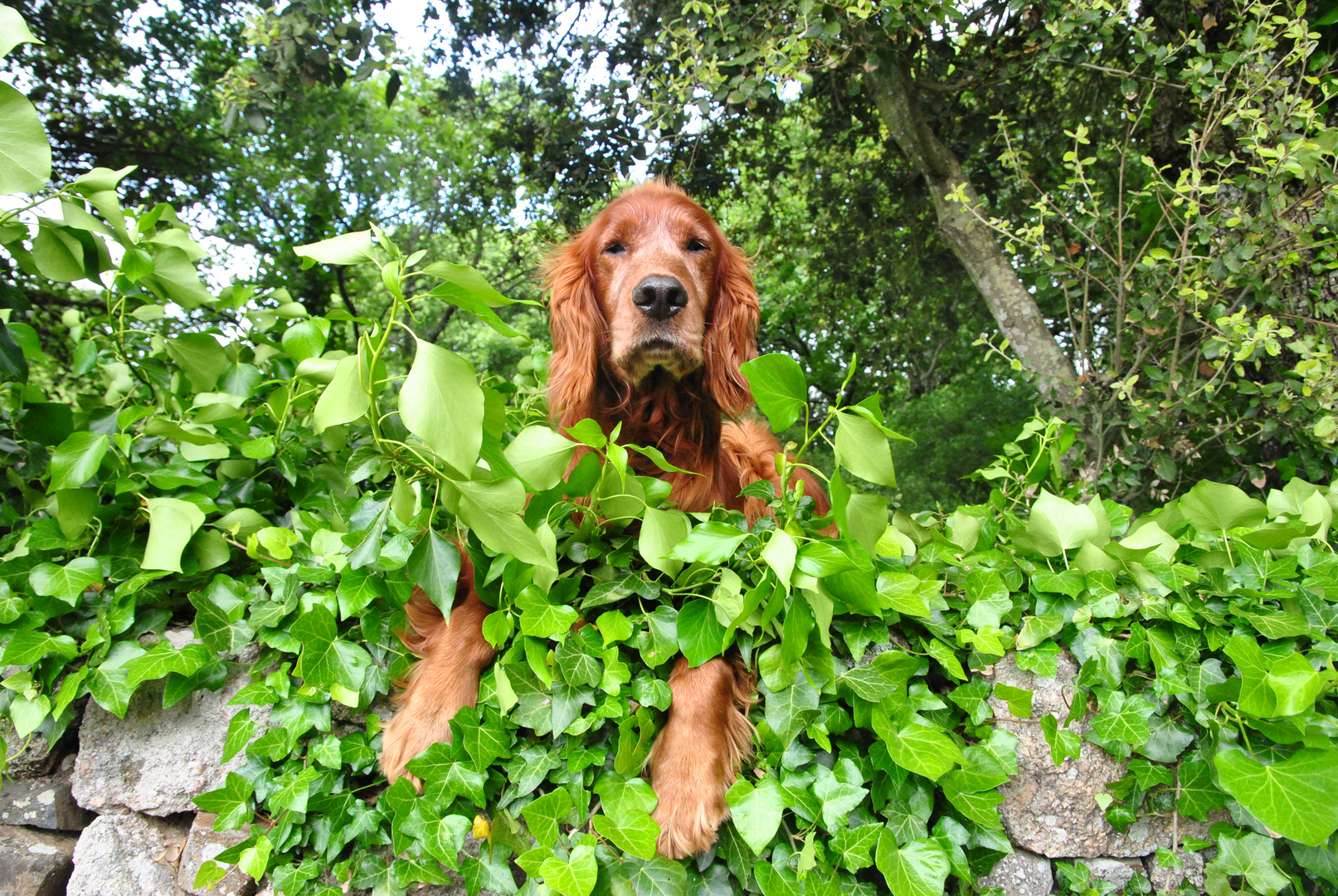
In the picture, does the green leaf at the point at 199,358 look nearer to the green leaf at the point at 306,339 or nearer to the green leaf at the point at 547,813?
the green leaf at the point at 306,339

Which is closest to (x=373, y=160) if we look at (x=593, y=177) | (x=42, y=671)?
(x=593, y=177)

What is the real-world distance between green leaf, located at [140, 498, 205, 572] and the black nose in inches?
40.2

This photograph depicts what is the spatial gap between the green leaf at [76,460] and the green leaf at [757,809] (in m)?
1.38

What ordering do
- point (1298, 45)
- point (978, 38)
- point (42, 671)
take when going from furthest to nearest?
point (978, 38), point (1298, 45), point (42, 671)

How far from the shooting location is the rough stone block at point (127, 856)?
59.3 inches

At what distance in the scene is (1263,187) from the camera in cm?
247

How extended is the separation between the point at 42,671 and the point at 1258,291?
3630 mm

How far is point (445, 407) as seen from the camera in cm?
87

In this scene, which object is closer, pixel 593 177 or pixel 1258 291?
pixel 1258 291

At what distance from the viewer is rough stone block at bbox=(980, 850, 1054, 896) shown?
1.36 meters

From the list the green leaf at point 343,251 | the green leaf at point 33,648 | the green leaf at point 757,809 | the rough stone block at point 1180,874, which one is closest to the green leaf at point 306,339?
the green leaf at point 33,648

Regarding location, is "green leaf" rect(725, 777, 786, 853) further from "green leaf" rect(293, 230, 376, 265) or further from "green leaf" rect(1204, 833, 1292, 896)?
"green leaf" rect(293, 230, 376, 265)

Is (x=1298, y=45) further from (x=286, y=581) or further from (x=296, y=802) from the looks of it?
(x=296, y=802)

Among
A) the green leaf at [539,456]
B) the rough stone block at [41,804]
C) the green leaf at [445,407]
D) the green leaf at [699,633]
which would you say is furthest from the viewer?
the rough stone block at [41,804]
